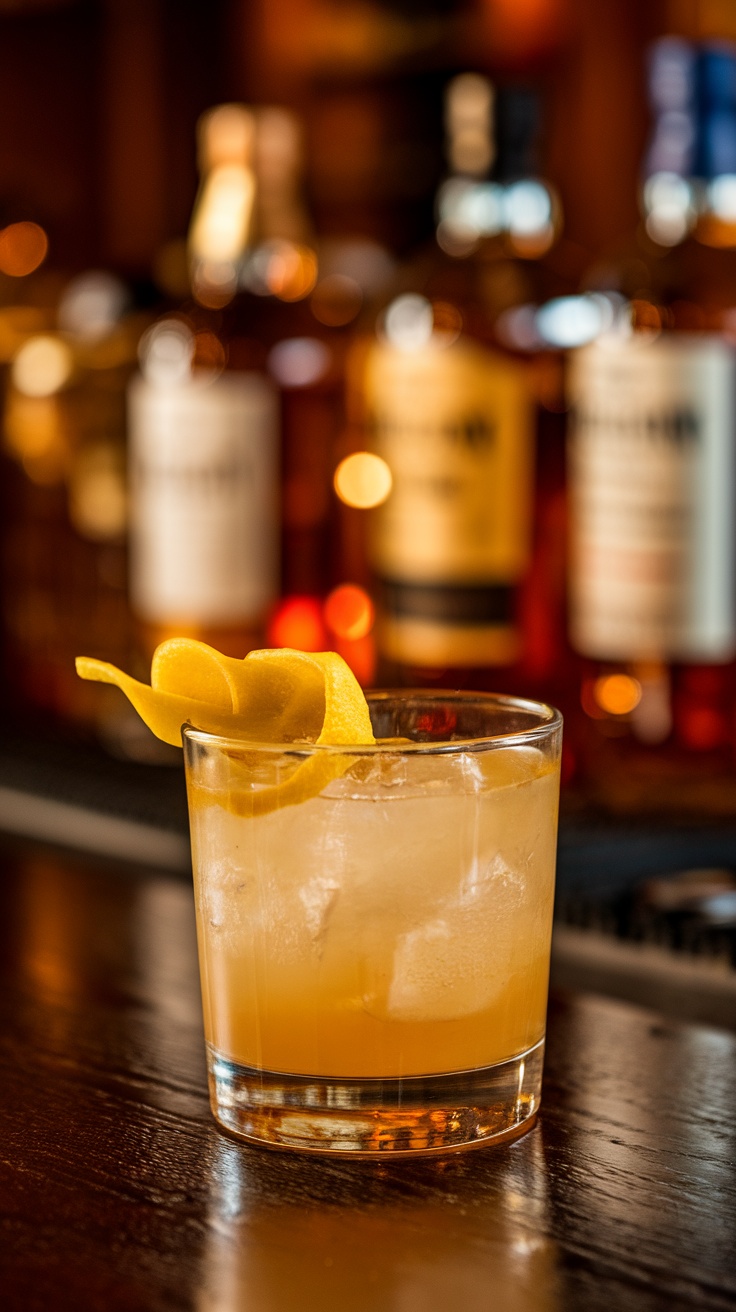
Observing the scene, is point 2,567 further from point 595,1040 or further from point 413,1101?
point 413,1101

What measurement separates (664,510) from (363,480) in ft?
0.88

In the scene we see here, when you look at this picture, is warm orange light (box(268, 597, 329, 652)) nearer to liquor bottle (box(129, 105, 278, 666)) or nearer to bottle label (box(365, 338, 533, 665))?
liquor bottle (box(129, 105, 278, 666))

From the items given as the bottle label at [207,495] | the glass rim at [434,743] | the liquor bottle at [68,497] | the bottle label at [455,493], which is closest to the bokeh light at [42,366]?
the liquor bottle at [68,497]

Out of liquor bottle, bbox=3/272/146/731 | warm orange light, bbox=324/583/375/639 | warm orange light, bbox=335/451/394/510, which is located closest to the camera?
warm orange light, bbox=335/451/394/510

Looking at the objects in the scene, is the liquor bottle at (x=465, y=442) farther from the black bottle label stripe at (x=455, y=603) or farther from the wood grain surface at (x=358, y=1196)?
the wood grain surface at (x=358, y=1196)

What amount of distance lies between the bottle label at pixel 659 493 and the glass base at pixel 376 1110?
75 centimetres

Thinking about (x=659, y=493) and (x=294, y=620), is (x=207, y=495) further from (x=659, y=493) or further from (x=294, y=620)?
(x=659, y=493)

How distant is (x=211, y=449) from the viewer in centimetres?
148

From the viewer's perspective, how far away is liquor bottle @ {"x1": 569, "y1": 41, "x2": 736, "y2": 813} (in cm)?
129

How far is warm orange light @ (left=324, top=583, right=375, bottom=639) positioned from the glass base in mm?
951

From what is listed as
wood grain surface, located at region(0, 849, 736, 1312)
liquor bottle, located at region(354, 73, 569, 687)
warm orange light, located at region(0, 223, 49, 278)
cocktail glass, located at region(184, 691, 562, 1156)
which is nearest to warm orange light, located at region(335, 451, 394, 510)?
liquor bottle, located at region(354, 73, 569, 687)

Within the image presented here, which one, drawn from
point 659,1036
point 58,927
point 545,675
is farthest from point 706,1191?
point 545,675

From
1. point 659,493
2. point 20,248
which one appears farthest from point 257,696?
point 20,248

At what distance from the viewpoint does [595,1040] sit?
2.44 feet
